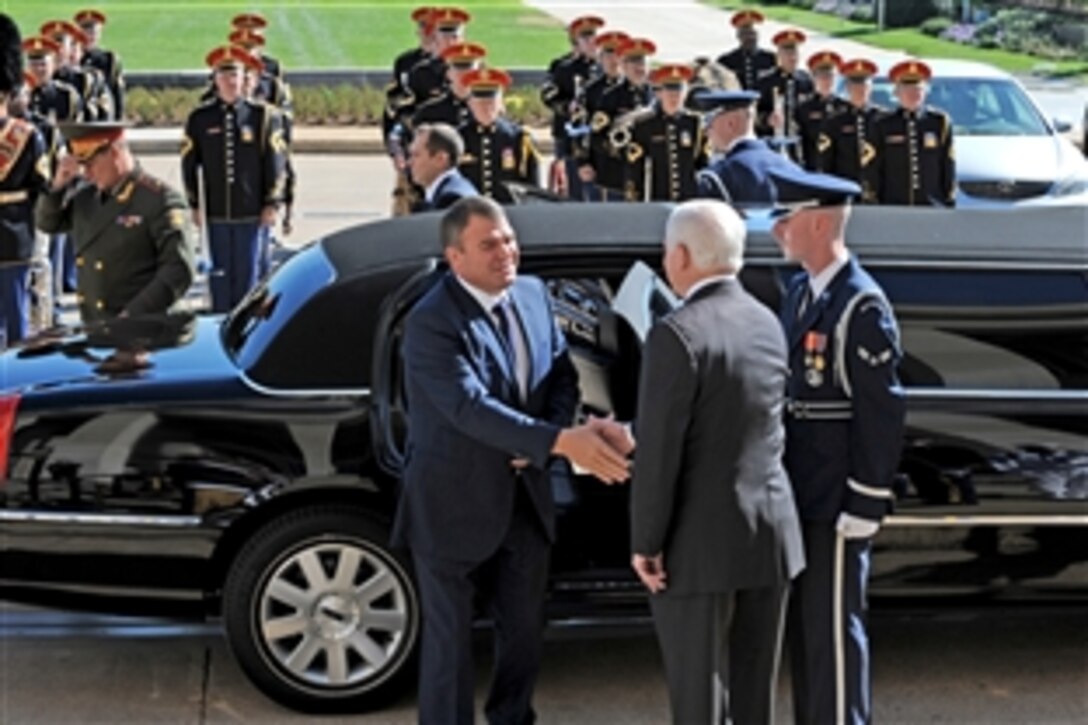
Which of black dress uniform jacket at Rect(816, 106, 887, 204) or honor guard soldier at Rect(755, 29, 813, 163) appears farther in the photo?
honor guard soldier at Rect(755, 29, 813, 163)

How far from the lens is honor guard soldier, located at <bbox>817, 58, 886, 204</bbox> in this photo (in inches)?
500

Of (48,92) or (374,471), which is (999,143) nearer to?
(48,92)

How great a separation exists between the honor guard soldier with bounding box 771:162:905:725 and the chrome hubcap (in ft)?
4.19

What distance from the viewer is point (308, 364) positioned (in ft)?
20.2

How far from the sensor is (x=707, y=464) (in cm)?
488

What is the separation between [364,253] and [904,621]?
7.07 ft

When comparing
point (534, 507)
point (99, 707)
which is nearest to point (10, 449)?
point (99, 707)

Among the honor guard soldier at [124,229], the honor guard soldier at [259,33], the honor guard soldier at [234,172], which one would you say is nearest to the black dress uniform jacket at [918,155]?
the honor guard soldier at [234,172]

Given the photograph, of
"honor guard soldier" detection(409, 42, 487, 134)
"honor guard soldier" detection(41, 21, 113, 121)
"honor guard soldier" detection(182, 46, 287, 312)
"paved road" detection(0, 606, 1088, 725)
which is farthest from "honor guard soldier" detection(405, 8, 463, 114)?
"paved road" detection(0, 606, 1088, 725)

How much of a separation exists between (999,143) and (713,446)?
10061 millimetres

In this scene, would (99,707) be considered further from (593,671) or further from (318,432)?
(593,671)

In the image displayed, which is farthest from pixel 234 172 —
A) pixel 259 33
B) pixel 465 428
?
pixel 465 428

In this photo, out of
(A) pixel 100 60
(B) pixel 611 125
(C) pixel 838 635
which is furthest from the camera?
(A) pixel 100 60

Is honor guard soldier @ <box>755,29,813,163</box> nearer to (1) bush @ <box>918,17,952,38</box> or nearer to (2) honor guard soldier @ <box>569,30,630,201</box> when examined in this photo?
(2) honor guard soldier @ <box>569,30,630,201</box>
